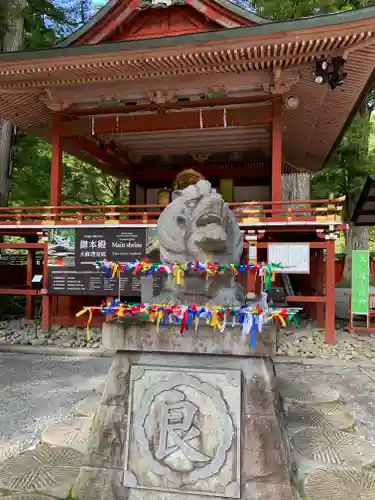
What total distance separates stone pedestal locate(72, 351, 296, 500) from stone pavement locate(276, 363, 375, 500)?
0.60m

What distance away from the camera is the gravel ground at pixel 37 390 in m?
4.41

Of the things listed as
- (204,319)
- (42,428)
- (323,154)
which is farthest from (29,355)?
(323,154)

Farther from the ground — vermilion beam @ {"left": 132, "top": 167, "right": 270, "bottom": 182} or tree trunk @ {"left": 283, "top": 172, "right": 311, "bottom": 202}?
vermilion beam @ {"left": 132, "top": 167, "right": 270, "bottom": 182}

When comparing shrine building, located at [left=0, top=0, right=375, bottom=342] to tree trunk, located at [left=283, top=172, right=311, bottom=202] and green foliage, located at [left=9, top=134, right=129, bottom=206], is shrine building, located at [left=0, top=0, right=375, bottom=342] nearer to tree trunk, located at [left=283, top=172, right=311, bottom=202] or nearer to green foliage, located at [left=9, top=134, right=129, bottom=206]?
tree trunk, located at [left=283, top=172, right=311, bottom=202]

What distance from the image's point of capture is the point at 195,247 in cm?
337

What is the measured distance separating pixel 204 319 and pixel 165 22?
388 inches

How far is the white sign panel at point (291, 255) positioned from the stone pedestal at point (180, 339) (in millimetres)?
6007

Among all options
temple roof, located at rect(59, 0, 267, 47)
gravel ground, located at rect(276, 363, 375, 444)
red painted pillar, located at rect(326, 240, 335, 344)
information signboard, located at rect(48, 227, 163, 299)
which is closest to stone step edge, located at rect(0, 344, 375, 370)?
gravel ground, located at rect(276, 363, 375, 444)

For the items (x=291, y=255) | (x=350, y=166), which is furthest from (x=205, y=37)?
(x=350, y=166)

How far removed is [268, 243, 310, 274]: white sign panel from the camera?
862 centimetres

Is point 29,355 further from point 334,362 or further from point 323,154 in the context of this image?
point 323,154

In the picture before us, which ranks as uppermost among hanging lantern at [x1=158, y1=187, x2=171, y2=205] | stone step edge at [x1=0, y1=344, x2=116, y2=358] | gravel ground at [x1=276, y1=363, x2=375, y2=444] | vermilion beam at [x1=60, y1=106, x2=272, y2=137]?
vermilion beam at [x1=60, y1=106, x2=272, y2=137]

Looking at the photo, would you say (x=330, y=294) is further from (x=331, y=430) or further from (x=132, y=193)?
(x=132, y=193)

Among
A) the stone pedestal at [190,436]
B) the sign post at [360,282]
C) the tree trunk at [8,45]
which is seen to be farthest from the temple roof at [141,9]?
the stone pedestal at [190,436]
